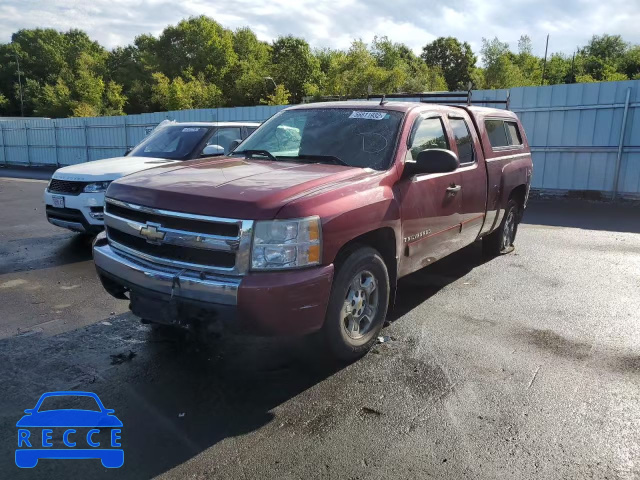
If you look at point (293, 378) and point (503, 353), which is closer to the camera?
point (293, 378)

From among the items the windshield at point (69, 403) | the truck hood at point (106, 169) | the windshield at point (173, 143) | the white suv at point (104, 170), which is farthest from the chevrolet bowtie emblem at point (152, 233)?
the windshield at point (173, 143)

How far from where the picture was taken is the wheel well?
11.9 ft

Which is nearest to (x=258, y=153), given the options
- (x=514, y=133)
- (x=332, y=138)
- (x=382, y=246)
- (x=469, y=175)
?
(x=332, y=138)

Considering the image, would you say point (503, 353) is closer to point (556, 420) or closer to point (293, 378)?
point (556, 420)

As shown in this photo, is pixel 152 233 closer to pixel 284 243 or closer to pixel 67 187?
pixel 284 243

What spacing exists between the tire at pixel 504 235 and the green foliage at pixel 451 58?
71.9m

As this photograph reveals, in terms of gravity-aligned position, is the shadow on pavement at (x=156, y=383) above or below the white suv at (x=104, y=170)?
below

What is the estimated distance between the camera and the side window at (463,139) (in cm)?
523

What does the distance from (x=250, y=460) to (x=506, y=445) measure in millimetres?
1455

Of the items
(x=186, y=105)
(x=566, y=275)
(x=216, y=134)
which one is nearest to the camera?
(x=566, y=275)

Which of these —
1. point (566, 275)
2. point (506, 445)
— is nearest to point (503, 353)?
point (506, 445)

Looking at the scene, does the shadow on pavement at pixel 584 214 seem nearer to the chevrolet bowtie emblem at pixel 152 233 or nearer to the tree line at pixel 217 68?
the chevrolet bowtie emblem at pixel 152 233

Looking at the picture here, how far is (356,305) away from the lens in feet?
12.6

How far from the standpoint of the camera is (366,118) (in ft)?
15.1
